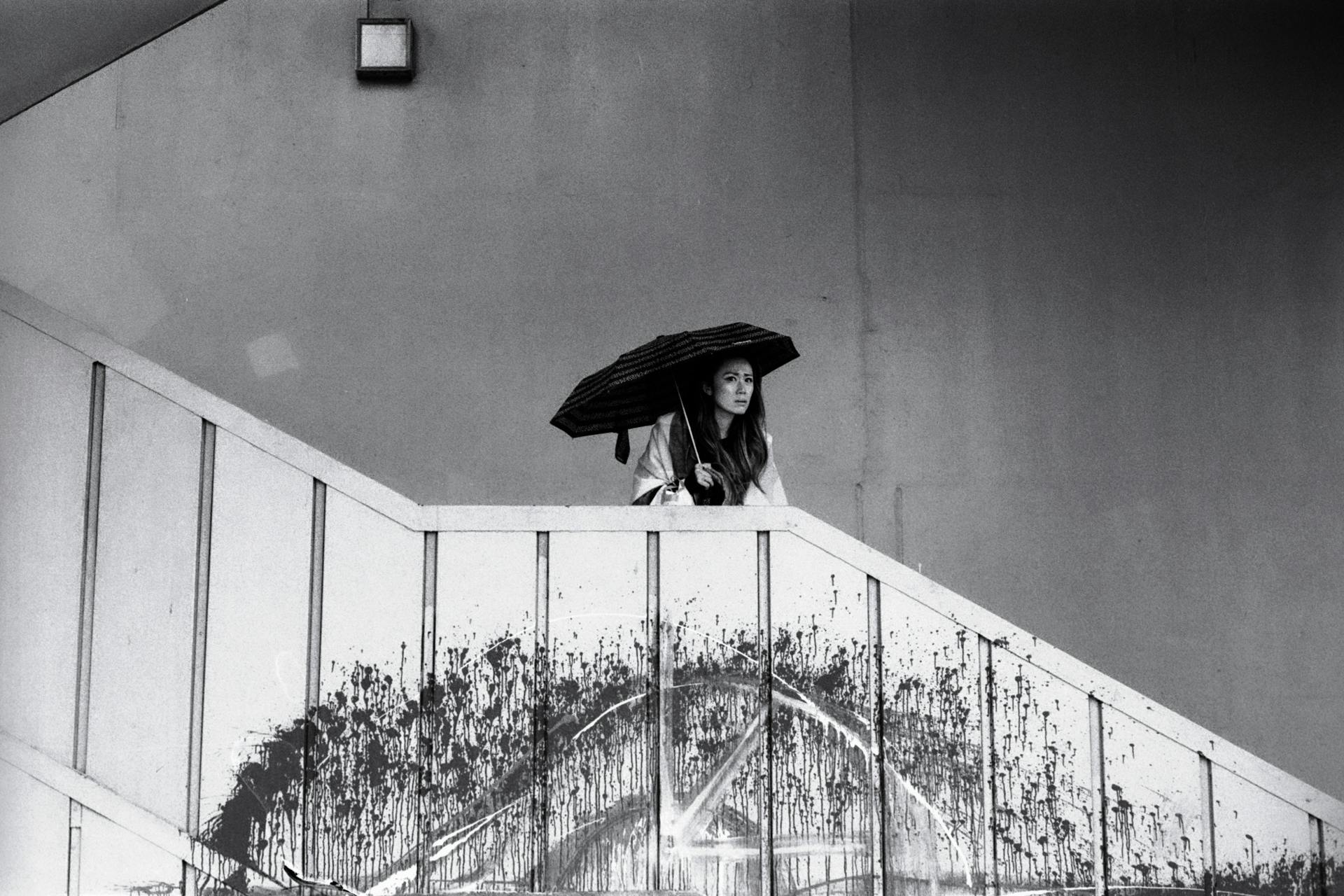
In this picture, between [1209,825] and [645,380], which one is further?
[645,380]

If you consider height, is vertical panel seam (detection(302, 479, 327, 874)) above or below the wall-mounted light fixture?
below

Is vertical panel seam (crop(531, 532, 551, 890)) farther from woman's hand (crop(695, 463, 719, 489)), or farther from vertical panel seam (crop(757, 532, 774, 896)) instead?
woman's hand (crop(695, 463, 719, 489))

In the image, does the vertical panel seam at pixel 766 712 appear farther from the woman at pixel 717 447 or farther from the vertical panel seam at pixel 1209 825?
the woman at pixel 717 447

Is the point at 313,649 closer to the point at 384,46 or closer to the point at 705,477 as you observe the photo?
the point at 705,477

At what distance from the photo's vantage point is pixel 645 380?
18.2 ft

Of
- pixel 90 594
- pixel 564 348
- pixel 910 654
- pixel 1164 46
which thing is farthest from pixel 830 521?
pixel 90 594

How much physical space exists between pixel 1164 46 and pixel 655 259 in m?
3.08

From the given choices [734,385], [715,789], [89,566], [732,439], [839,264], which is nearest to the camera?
[89,566]

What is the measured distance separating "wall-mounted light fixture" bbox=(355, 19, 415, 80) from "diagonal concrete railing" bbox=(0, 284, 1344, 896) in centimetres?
451

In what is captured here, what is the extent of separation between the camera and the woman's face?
5.52m

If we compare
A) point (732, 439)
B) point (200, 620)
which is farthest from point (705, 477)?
point (200, 620)

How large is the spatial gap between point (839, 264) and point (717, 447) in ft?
9.62

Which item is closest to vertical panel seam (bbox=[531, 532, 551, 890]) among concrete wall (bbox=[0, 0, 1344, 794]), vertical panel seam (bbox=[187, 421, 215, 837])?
vertical panel seam (bbox=[187, 421, 215, 837])

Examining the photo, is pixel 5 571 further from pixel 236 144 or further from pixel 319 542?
pixel 236 144
